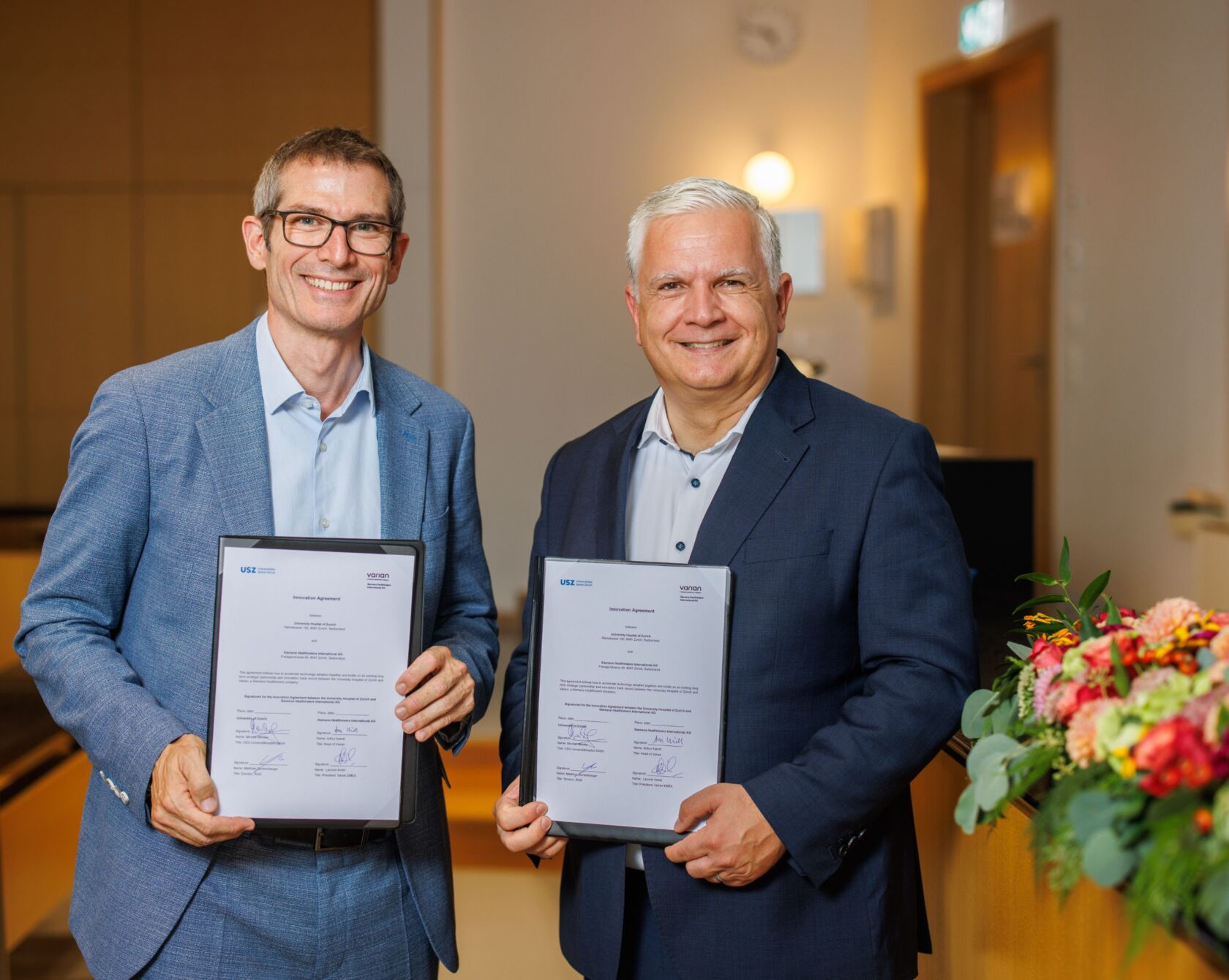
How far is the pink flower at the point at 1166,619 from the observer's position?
120 cm

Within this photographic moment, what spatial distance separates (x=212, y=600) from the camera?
5.11 ft

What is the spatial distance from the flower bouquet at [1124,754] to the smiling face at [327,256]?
965 mm

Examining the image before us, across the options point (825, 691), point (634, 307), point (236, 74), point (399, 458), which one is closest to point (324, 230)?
point (399, 458)

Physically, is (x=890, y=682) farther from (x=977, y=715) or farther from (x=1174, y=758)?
(x=1174, y=758)

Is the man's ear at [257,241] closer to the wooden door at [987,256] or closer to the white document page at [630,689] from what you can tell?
the white document page at [630,689]

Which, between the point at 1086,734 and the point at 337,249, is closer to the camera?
the point at 1086,734

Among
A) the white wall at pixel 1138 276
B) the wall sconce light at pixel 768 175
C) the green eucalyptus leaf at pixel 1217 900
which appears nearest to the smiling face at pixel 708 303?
the green eucalyptus leaf at pixel 1217 900

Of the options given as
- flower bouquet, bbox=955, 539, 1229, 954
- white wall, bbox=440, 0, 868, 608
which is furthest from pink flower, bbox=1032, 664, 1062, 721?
white wall, bbox=440, 0, 868, 608

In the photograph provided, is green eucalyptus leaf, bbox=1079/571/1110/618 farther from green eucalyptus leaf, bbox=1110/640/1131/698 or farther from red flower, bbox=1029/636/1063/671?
green eucalyptus leaf, bbox=1110/640/1131/698

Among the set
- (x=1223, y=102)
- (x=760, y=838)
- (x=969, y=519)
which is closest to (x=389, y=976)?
(x=760, y=838)

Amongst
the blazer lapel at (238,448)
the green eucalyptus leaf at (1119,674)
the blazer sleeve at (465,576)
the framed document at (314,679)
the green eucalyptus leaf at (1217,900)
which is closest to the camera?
the green eucalyptus leaf at (1217,900)

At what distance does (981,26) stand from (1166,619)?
16.9ft
